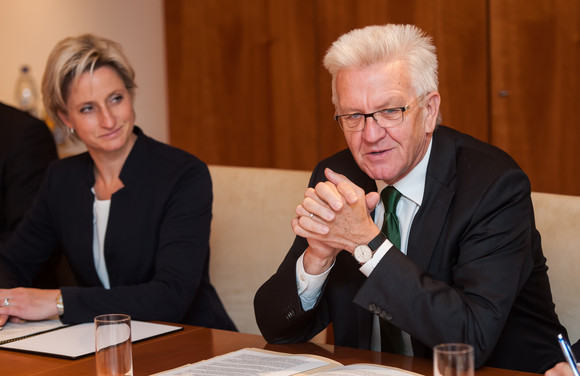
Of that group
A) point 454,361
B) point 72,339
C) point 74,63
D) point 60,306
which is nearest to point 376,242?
point 454,361

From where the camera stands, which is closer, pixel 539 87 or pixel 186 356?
pixel 186 356

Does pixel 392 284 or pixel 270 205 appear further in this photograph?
pixel 270 205

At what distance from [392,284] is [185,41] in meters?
3.65

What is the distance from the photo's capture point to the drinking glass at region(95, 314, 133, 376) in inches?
56.7

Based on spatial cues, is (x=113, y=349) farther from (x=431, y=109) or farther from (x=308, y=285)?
(x=431, y=109)

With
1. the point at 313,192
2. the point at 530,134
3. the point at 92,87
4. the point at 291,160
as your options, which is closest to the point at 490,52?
the point at 530,134

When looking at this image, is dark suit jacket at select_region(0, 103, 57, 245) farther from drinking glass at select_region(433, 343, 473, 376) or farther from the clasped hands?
drinking glass at select_region(433, 343, 473, 376)

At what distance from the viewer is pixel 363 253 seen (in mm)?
1715

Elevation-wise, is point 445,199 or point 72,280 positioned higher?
point 445,199

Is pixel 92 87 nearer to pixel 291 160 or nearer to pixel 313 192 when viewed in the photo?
pixel 313 192

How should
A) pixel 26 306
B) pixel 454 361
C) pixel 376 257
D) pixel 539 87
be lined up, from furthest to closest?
pixel 539 87, pixel 26 306, pixel 376 257, pixel 454 361

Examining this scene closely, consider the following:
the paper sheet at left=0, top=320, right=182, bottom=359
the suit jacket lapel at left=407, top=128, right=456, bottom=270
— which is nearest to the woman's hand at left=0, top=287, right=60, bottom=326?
the paper sheet at left=0, top=320, right=182, bottom=359

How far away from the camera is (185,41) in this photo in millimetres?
5023

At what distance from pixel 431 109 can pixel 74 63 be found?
48.7 inches
